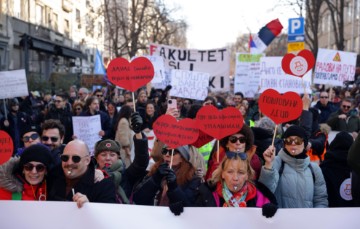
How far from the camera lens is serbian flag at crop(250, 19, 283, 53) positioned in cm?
1344

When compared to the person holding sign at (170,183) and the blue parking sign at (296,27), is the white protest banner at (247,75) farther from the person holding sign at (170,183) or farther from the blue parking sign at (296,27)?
the person holding sign at (170,183)

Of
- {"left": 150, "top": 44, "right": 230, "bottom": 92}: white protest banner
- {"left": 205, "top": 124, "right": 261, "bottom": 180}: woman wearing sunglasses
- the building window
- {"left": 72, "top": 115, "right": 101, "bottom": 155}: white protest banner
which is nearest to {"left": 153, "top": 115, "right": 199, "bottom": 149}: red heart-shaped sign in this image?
{"left": 205, "top": 124, "right": 261, "bottom": 180}: woman wearing sunglasses

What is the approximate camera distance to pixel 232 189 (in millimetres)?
3482

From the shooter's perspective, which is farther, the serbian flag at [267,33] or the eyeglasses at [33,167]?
the serbian flag at [267,33]

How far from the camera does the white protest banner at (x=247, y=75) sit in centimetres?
1255

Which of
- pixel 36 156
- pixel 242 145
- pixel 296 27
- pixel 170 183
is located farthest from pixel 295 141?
pixel 296 27

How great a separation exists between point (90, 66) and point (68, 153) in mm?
42263

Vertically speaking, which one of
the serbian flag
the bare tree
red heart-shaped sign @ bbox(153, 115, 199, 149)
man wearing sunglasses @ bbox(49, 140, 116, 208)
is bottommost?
man wearing sunglasses @ bbox(49, 140, 116, 208)

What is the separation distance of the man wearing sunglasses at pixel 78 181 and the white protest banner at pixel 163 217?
0.45 ft

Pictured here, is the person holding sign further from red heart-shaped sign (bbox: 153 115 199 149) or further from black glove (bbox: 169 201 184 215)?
red heart-shaped sign (bbox: 153 115 199 149)

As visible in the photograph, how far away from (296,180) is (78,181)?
5.50ft

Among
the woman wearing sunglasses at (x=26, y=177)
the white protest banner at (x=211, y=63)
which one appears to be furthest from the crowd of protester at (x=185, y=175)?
the white protest banner at (x=211, y=63)

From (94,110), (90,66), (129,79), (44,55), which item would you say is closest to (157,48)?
(94,110)

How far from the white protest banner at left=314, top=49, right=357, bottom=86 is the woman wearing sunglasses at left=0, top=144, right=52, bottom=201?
8398 mm
